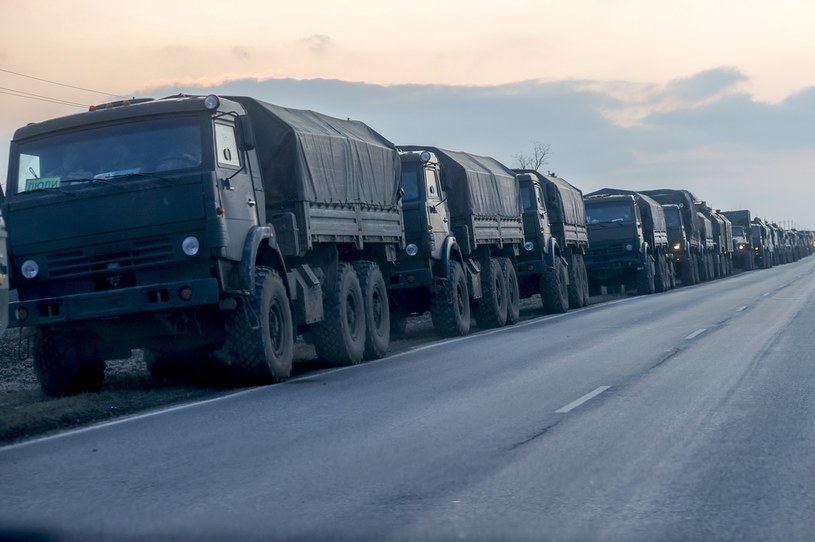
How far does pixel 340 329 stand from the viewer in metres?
15.5

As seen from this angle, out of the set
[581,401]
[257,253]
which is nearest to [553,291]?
[257,253]

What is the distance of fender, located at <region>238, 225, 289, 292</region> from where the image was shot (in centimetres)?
1275

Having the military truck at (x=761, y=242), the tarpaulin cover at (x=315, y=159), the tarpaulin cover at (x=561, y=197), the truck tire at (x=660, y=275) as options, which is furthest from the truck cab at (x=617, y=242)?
the military truck at (x=761, y=242)

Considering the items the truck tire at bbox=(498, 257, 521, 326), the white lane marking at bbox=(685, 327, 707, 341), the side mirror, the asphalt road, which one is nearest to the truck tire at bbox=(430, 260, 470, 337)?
the truck tire at bbox=(498, 257, 521, 326)

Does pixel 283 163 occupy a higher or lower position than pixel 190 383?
higher

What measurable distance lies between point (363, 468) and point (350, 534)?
177cm

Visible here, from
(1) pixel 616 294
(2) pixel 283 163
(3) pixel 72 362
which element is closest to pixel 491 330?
(2) pixel 283 163

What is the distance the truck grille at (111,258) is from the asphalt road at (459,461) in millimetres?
1704

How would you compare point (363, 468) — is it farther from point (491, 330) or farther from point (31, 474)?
point (491, 330)

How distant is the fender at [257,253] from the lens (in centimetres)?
1275

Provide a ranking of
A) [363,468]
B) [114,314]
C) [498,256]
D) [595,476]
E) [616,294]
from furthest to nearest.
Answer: [616,294]
[498,256]
[114,314]
[363,468]
[595,476]

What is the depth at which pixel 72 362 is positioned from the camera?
13211 millimetres

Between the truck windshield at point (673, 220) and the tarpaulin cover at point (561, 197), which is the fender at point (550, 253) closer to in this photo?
the tarpaulin cover at point (561, 197)

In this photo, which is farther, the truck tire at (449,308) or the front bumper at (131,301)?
the truck tire at (449,308)
